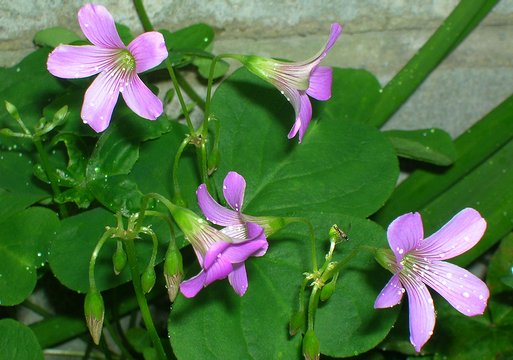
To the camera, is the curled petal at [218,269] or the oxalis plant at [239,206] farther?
the oxalis plant at [239,206]

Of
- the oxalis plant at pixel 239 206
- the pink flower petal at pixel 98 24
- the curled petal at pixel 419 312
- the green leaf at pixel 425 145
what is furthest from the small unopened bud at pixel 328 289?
the green leaf at pixel 425 145

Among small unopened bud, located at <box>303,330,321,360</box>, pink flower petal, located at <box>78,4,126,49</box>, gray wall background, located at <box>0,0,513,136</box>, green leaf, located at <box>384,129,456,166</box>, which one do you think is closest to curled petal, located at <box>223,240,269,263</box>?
small unopened bud, located at <box>303,330,321,360</box>

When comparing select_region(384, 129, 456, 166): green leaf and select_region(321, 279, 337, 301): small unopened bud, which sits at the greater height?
select_region(321, 279, 337, 301): small unopened bud

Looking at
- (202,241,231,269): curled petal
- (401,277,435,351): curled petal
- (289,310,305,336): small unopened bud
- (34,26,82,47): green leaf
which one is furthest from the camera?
(34,26,82,47): green leaf

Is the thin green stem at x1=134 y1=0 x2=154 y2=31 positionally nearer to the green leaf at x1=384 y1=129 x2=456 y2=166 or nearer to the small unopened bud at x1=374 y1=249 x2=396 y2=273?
the green leaf at x1=384 y1=129 x2=456 y2=166

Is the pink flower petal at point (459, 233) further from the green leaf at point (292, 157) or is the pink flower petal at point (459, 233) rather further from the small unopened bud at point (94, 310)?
the small unopened bud at point (94, 310)

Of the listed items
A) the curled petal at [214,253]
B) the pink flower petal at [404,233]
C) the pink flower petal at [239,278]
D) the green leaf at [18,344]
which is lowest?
the green leaf at [18,344]

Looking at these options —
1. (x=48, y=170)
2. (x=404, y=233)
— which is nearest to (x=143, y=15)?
(x=48, y=170)
